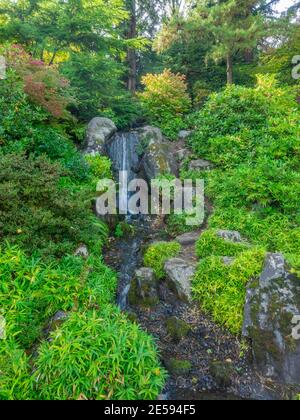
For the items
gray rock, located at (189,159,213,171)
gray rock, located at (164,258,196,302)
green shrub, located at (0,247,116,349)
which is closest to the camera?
green shrub, located at (0,247,116,349)

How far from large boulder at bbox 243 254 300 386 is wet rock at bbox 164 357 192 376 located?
881mm

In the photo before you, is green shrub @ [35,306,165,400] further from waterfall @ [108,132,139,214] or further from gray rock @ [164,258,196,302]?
waterfall @ [108,132,139,214]

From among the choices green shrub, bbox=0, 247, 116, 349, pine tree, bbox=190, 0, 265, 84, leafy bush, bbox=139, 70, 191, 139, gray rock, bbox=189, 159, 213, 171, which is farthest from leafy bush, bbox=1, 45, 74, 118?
pine tree, bbox=190, 0, 265, 84

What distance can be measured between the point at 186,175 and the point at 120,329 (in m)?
5.07

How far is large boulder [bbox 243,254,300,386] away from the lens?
355cm

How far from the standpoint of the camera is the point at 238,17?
10.0 metres

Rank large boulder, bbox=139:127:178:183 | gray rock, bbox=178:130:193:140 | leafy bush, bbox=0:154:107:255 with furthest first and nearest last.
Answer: gray rock, bbox=178:130:193:140 → large boulder, bbox=139:127:178:183 → leafy bush, bbox=0:154:107:255

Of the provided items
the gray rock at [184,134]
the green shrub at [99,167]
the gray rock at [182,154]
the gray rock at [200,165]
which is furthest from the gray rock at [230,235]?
the gray rock at [184,134]

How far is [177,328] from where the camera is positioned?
4129 mm

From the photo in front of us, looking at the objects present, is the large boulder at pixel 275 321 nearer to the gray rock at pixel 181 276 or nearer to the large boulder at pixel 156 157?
the gray rock at pixel 181 276

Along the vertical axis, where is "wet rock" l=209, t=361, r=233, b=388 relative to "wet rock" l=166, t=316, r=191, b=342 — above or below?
below

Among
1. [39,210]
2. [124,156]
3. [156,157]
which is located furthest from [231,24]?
[39,210]

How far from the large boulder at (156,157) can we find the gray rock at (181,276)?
3.51m

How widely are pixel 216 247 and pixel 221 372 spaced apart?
6.45 feet
